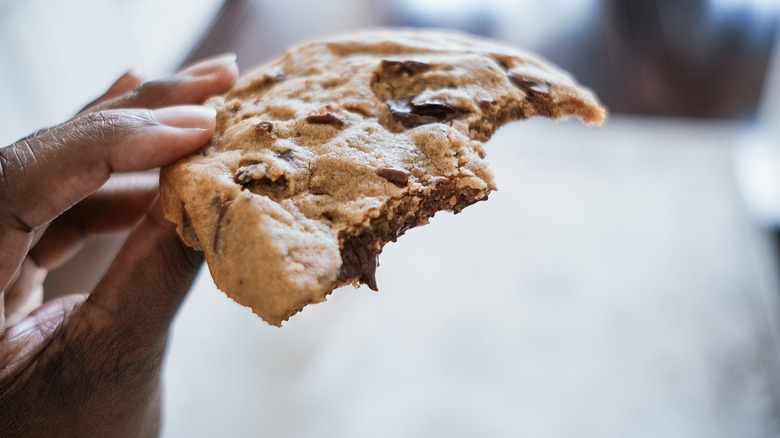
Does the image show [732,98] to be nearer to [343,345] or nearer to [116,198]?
[343,345]

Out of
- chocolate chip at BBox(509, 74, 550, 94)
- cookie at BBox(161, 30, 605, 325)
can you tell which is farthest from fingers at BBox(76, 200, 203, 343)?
chocolate chip at BBox(509, 74, 550, 94)

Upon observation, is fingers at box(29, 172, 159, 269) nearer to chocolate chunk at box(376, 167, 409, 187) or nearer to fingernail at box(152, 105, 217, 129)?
fingernail at box(152, 105, 217, 129)

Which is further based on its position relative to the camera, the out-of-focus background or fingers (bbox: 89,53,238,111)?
the out-of-focus background

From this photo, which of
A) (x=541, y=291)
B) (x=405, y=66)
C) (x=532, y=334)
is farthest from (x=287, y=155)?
(x=541, y=291)

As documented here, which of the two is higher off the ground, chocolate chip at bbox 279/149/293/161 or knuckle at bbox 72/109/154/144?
knuckle at bbox 72/109/154/144

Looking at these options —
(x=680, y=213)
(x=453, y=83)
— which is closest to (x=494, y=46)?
(x=453, y=83)

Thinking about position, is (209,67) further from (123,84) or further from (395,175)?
(395,175)
